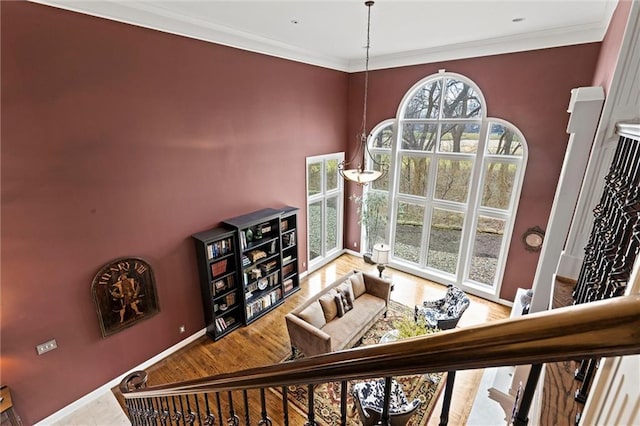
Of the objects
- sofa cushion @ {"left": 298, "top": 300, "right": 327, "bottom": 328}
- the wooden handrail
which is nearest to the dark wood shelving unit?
sofa cushion @ {"left": 298, "top": 300, "right": 327, "bottom": 328}

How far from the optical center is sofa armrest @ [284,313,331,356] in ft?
13.9

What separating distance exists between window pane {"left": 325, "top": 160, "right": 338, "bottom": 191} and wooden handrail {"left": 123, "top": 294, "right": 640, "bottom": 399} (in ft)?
21.6

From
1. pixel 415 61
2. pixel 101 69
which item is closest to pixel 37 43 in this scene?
pixel 101 69

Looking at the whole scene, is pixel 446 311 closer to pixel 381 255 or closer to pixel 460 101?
pixel 381 255

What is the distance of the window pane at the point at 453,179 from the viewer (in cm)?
608

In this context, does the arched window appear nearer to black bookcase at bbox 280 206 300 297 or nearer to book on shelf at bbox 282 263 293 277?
black bookcase at bbox 280 206 300 297

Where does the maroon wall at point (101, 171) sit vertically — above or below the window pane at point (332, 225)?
above

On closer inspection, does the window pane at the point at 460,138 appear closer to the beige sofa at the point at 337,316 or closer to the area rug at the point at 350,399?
the beige sofa at the point at 337,316

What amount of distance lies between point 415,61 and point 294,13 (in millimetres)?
3151

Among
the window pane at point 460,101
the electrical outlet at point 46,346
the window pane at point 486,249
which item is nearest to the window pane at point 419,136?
the window pane at point 460,101

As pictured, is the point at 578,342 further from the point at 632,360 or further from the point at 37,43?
the point at 37,43

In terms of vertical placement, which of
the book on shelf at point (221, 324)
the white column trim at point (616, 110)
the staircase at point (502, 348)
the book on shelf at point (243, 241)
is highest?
the white column trim at point (616, 110)

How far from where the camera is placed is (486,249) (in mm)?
6141

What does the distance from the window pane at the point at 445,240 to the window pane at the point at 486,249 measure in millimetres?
366
